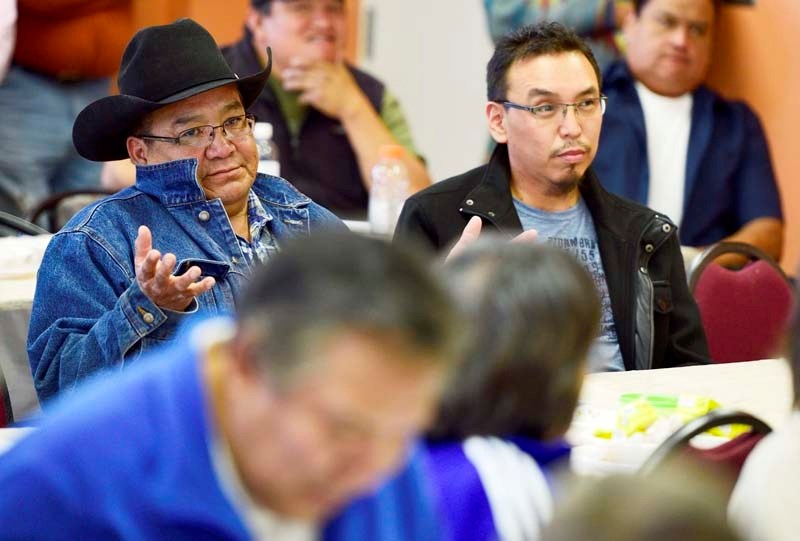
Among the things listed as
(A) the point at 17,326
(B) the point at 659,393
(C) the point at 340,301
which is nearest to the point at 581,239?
(B) the point at 659,393

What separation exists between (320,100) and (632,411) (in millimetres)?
2639

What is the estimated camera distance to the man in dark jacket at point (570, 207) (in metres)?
3.01

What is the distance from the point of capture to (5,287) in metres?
3.06

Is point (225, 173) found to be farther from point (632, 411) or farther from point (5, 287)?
point (632, 411)

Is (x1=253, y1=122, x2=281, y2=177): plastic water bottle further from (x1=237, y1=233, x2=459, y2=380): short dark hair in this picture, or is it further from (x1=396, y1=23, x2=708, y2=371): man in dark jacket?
(x1=237, y1=233, x2=459, y2=380): short dark hair

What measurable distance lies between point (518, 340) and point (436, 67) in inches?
213

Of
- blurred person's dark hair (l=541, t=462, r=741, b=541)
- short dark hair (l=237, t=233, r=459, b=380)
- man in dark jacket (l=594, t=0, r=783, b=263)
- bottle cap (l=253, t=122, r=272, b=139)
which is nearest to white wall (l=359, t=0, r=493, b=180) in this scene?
man in dark jacket (l=594, t=0, r=783, b=263)

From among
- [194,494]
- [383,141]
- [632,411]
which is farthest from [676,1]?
[194,494]

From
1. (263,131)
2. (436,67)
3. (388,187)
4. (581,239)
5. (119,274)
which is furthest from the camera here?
(436,67)

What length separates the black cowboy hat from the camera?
2586 millimetres

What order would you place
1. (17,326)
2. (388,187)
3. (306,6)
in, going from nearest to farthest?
(17,326)
(388,187)
(306,6)

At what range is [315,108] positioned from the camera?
464 centimetres

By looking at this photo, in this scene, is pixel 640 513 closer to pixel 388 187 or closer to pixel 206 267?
pixel 206 267

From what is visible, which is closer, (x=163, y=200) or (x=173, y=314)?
(x=173, y=314)
